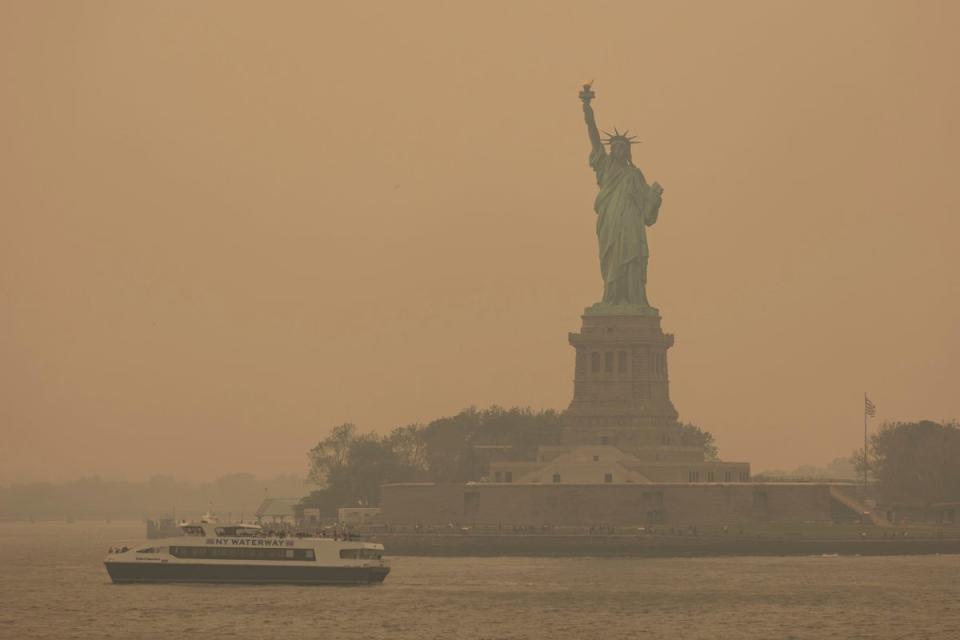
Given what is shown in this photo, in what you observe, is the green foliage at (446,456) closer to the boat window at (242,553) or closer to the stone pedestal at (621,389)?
the stone pedestal at (621,389)

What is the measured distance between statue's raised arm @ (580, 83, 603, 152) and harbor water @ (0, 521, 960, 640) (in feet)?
118

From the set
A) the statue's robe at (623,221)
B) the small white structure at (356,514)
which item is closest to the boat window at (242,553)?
the small white structure at (356,514)

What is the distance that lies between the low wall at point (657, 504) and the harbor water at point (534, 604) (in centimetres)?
1404

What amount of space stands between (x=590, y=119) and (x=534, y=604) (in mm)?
60866

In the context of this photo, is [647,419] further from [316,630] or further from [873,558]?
[316,630]

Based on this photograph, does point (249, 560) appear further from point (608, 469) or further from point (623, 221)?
point (623, 221)

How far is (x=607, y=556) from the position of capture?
153375 mm

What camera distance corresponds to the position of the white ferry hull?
4911 inches

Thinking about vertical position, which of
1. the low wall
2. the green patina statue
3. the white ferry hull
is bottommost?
the white ferry hull

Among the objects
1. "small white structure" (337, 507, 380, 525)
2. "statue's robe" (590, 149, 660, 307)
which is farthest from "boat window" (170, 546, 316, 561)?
"statue's robe" (590, 149, 660, 307)

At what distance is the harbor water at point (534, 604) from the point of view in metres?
101

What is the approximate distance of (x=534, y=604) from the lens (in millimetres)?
114562

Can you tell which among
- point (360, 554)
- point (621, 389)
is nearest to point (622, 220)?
point (621, 389)

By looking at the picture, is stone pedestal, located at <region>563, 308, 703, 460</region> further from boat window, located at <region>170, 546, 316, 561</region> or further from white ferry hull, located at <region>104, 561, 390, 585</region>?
boat window, located at <region>170, 546, 316, 561</region>
